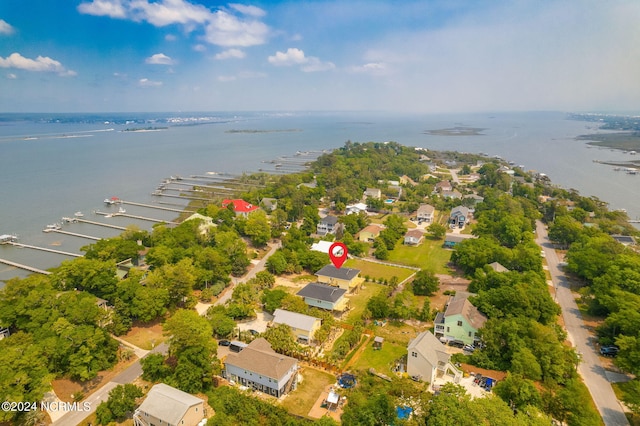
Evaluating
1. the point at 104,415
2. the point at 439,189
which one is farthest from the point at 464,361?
the point at 439,189

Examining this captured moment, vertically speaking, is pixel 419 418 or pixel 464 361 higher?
pixel 419 418

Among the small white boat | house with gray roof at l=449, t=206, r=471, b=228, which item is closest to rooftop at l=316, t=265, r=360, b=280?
house with gray roof at l=449, t=206, r=471, b=228

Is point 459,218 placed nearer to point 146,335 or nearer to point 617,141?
point 146,335

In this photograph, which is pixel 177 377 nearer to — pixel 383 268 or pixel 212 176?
pixel 383 268

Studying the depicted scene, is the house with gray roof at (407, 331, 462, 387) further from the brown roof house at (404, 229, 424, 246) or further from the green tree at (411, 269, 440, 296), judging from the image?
the brown roof house at (404, 229, 424, 246)

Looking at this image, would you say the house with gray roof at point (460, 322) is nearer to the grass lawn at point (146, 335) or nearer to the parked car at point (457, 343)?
the parked car at point (457, 343)

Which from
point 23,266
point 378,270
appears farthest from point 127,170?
point 378,270
